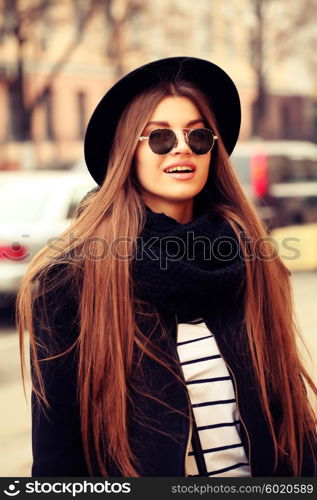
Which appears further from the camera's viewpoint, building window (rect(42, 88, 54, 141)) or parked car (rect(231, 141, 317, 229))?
building window (rect(42, 88, 54, 141))

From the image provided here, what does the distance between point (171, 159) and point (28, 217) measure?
586 centimetres

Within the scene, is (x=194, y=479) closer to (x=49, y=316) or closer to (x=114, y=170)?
(x=49, y=316)

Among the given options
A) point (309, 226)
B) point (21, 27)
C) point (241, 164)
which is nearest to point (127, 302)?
point (241, 164)

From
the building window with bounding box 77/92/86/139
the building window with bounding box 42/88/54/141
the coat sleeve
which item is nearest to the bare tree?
the building window with bounding box 42/88/54/141

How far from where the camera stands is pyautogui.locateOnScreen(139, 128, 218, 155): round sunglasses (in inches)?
70.9

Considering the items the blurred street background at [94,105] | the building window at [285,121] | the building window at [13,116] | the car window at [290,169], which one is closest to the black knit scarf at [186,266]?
the blurred street background at [94,105]

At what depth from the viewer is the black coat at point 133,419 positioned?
1650 millimetres

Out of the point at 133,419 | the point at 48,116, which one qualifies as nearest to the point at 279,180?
the point at 133,419

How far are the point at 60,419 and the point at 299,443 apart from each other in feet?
1.95

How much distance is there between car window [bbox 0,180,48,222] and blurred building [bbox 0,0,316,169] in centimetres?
1321

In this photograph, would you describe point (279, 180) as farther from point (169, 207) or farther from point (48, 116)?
point (48, 116)

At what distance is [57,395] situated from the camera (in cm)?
167

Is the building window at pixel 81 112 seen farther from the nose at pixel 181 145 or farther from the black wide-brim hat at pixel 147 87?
the nose at pixel 181 145

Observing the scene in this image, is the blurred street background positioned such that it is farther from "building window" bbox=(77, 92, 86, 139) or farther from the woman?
the woman
